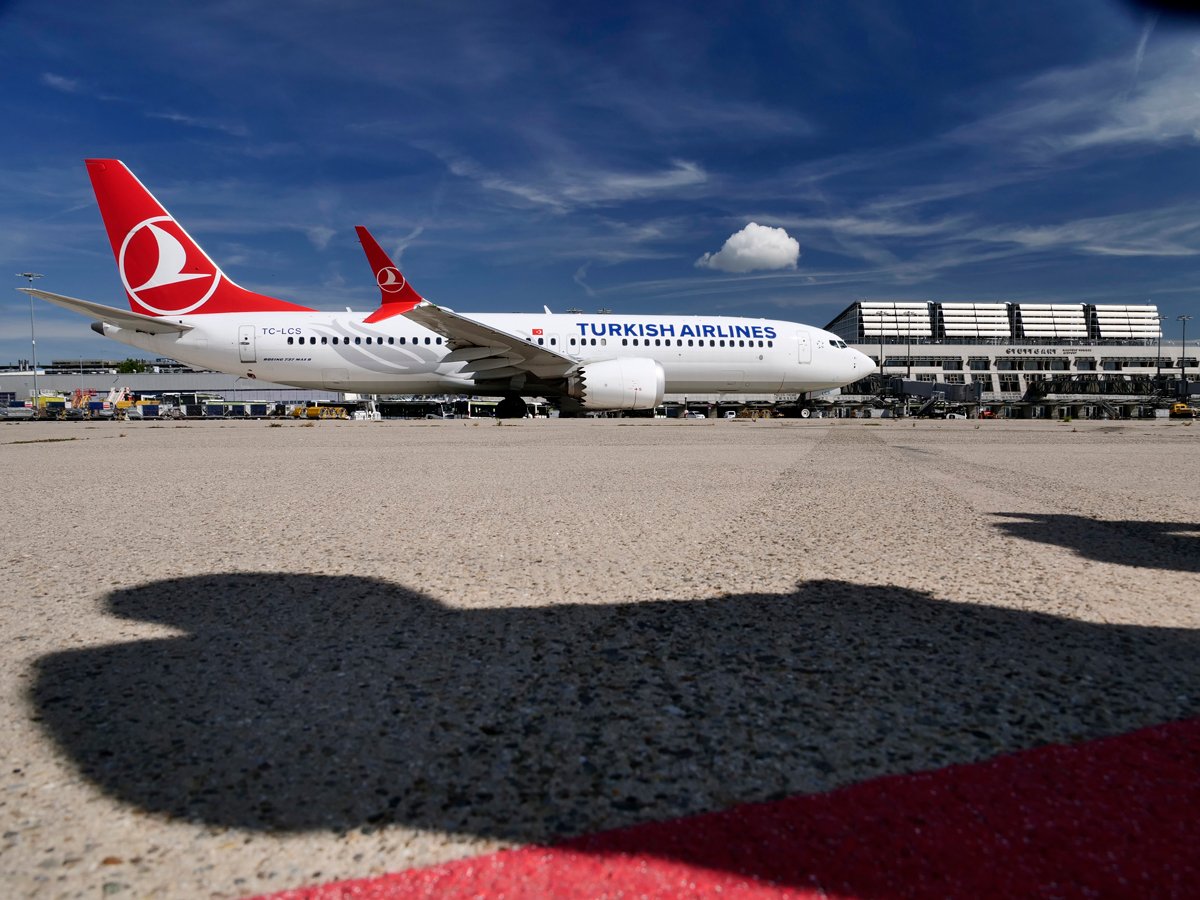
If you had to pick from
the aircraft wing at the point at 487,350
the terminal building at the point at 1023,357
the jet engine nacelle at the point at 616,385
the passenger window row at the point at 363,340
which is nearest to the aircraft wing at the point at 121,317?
the passenger window row at the point at 363,340

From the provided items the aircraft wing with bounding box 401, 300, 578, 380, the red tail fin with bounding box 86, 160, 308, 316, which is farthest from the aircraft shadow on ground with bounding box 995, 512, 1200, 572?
the red tail fin with bounding box 86, 160, 308, 316

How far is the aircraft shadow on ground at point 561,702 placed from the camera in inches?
51.3

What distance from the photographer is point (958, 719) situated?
5.18 feet

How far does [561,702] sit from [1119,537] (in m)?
3.47

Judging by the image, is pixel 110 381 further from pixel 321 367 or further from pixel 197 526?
pixel 197 526

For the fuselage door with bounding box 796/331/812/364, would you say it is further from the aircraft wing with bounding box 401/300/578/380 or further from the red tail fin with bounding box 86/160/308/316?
the red tail fin with bounding box 86/160/308/316

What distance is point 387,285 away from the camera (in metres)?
18.9

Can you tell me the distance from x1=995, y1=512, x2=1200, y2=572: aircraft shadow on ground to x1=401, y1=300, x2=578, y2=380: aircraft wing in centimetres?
1462

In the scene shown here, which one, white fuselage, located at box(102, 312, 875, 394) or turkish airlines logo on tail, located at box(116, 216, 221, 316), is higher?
turkish airlines logo on tail, located at box(116, 216, 221, 316)

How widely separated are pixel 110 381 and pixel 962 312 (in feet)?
349

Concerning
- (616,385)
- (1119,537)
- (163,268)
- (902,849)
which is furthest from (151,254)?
(902,849)

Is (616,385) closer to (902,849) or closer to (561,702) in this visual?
(561,702)

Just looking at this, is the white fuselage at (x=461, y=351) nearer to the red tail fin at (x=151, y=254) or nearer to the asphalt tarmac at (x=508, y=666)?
the red tail fin at (x=151, y=254)

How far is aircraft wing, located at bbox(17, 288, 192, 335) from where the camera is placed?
16641mm
